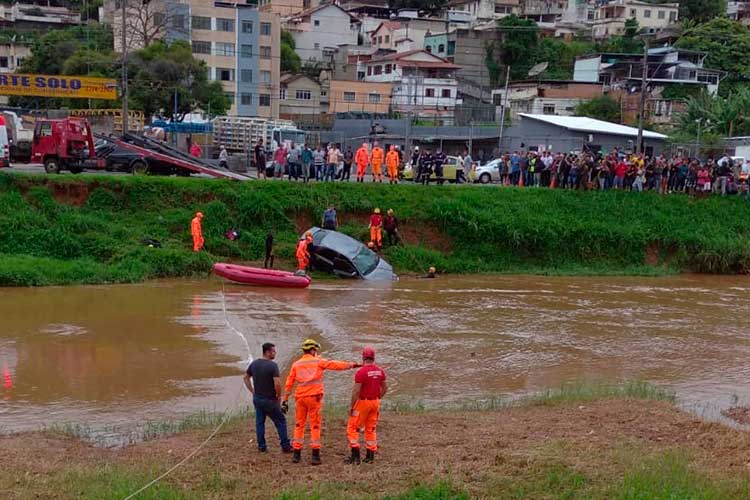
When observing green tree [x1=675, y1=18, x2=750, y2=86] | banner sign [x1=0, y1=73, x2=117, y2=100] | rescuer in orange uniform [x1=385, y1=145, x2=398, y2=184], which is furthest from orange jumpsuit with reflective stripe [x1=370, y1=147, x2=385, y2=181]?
green tree [x1=675, y1=18, x2=750, y2=86]

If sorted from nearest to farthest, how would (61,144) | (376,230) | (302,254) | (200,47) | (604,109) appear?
1. (302,254)
2. (376,230)
3. (61,144)
4. (604,109)
5. (200,47)

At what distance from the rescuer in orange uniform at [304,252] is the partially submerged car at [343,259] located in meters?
0.26

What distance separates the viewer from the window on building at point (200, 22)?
66375 millimetres

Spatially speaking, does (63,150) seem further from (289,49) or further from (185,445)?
(289,49)

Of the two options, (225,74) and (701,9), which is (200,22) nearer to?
(225,74)

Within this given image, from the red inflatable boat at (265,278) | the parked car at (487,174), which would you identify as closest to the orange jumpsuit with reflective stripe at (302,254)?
the red inflatable boat at (265,278)

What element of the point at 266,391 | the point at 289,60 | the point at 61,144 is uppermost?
the point at 289,60

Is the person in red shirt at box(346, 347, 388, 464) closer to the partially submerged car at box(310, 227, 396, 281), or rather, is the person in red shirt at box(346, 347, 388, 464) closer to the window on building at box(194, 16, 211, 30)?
the partially submerged car at box(310, 227, 396, 281)

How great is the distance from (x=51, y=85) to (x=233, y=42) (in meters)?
26.6

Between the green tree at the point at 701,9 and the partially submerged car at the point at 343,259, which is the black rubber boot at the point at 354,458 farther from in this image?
the green tree at the point at 701,9

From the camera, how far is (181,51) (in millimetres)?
55219

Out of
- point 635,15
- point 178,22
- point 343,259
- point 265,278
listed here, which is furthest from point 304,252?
Answer: point 635,15

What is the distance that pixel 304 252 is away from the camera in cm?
2492

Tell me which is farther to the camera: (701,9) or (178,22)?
(701,9)
